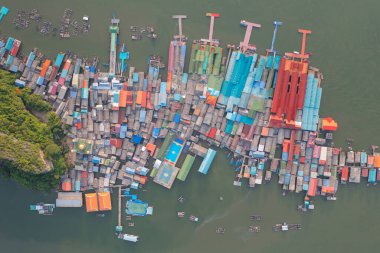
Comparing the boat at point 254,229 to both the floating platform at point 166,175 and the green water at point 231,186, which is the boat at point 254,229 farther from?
the floating platform at point 166,175

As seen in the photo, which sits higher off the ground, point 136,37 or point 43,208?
point 136,37

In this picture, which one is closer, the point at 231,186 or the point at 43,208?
the point at 43,208

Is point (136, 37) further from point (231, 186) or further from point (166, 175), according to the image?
point (231, 186)

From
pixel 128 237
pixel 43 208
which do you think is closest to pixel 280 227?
pixel 128 237

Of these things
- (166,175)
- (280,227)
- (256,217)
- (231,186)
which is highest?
(166,175)

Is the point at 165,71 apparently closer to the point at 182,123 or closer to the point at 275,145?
the point at 182,123

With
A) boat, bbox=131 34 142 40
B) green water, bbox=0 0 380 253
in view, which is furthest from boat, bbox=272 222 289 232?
boat, bbox=131 34 142 40

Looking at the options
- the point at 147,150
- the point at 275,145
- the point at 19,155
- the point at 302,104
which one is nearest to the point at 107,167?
the point at 147,150
